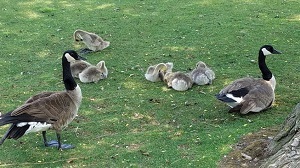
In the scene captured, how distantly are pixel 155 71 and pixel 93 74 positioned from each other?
4.47 ft

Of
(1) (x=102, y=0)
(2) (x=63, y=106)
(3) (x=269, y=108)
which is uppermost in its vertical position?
(2) (x=63, y=106)

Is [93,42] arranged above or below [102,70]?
below

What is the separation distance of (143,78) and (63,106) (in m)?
3.44

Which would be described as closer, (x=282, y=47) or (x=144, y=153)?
(x=144, y=153)

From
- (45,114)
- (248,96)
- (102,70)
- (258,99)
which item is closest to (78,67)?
(102,70)

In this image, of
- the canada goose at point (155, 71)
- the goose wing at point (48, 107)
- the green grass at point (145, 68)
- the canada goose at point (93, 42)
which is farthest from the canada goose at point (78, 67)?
the goose wing at point (48, 107)

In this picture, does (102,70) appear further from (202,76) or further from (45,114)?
(45,114)

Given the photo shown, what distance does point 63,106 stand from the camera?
7.80 meters

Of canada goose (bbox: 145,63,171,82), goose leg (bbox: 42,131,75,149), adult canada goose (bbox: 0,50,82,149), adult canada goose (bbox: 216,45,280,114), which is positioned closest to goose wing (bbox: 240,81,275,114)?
adult canada goose (bbox: 216,45,280,114)

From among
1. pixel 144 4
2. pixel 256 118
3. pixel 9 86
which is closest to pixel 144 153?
pixel 256 118

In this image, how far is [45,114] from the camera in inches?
295

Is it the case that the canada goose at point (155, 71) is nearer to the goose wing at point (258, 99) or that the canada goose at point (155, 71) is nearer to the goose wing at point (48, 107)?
the goose wing at point (258, 99)

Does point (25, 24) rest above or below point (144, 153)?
below

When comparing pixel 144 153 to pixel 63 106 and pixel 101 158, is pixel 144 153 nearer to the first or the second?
pixel 101 158
